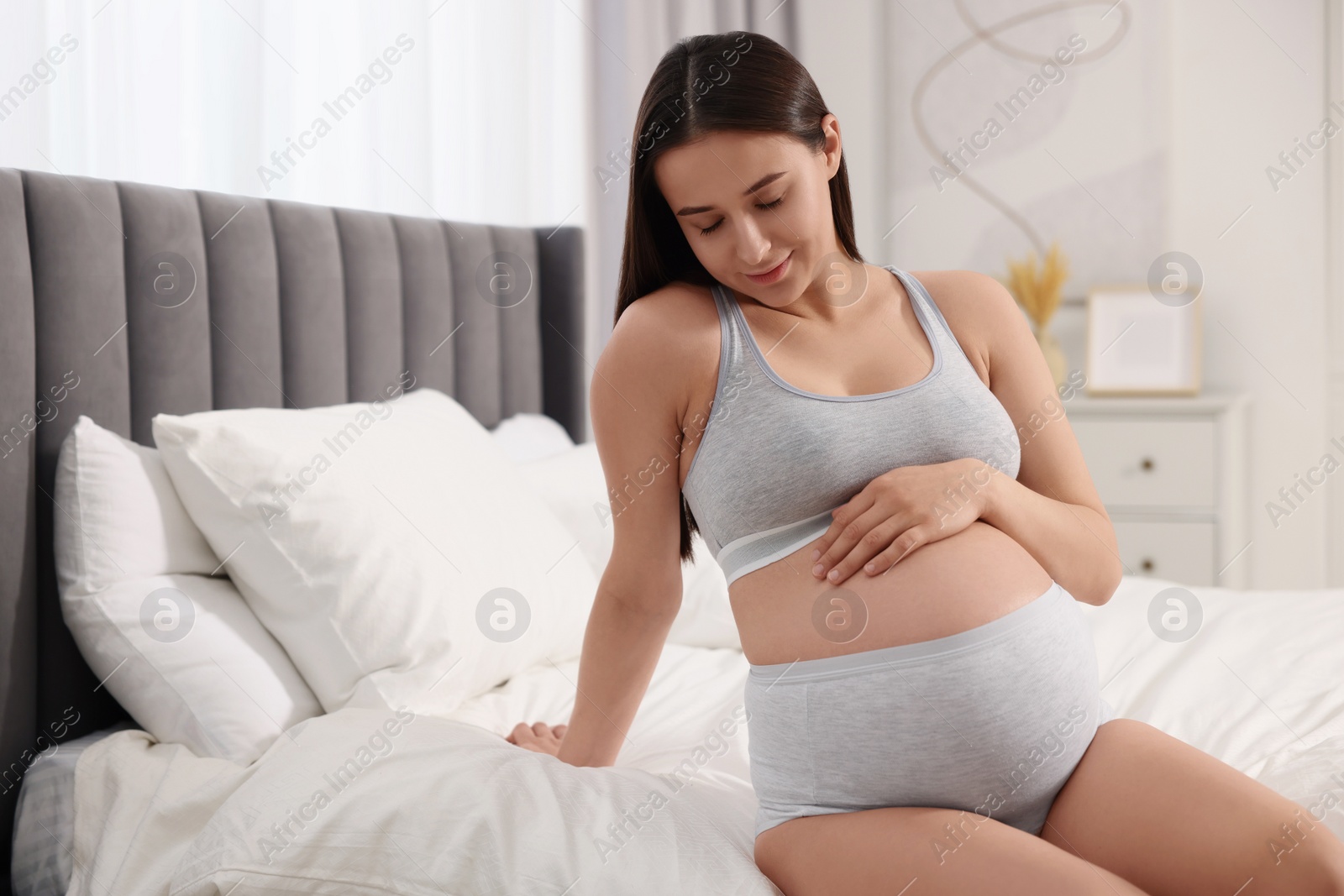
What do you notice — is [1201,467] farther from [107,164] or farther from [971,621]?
[107,164]

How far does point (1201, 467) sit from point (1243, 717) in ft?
6.08

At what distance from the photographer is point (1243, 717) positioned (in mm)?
1346

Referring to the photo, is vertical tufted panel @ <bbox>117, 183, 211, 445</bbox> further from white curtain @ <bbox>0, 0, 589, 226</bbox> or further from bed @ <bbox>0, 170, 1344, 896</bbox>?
white curtain @ <bbox>0, 0, 589, 226</bbox>

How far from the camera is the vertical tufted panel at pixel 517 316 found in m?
2.35

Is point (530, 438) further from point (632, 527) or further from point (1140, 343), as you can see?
point (1140, 343)

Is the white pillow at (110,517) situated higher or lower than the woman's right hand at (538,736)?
higher

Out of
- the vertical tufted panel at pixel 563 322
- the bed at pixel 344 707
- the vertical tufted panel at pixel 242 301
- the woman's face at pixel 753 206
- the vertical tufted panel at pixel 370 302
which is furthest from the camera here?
the vertical tufted panel at pixel 563 322

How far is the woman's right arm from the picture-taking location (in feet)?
3.59

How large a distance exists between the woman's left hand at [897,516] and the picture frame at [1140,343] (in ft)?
8.22

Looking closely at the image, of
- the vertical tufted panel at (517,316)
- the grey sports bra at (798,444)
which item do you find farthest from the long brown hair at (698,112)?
the vertical tufted panel at (517,316)

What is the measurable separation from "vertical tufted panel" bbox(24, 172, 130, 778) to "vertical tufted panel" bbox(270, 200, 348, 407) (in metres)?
0.34

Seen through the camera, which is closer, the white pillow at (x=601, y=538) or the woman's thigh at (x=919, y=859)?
the woman's thigh at (x=919, y=859)

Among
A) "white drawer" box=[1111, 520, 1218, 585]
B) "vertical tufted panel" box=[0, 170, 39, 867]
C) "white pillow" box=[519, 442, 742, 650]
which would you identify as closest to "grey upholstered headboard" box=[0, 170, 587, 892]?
"vertical tufted panel" box=[0, 170, 39, 867]

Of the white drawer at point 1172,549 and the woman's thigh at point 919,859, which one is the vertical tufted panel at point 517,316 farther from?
the white drawer at point 1172,549
